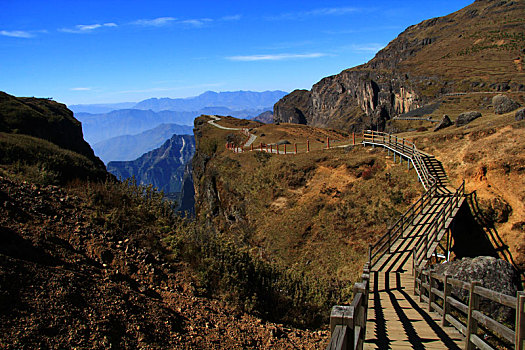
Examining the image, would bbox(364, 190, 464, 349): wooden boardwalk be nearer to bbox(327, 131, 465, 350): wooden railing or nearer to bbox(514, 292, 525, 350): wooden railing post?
bbox(327, 131, 465, 350): wooden railing

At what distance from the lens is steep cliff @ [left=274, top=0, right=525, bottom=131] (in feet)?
265

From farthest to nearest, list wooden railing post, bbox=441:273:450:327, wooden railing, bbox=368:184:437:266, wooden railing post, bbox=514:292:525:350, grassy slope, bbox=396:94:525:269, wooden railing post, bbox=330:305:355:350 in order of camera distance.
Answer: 1. grassy slope, bbox=396:94:525:269
2. wooden railing, bbox=368:184:437:266
3. wooden railing post, bbox=441:273:450:327
4. wooden railing post, bbox=514:292:525:350
5. wooden railing post, bbox=330:305:355:350

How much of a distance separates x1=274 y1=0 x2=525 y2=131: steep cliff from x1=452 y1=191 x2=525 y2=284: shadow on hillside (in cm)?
6146

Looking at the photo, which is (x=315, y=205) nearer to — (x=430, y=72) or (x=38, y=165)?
(x=38, y=165)

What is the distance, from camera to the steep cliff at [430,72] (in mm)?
80875

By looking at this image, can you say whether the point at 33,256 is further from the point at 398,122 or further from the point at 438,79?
the point at 438,79

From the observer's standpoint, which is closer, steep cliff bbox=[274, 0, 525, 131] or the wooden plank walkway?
the wooden plank walkway

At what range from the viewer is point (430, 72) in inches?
3829

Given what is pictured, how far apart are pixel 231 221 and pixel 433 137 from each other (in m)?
17.7

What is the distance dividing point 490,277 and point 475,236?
7582 mm

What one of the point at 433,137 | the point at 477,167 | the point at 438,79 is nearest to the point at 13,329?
the point at 477,167

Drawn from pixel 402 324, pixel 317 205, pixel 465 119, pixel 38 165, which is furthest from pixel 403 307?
pixel 465 119

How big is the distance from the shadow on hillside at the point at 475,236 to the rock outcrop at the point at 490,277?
556 centimetres

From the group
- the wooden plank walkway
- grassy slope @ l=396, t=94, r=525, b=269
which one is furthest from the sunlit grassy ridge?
grassy slope @ l=396, t=94, r=525, b=269
